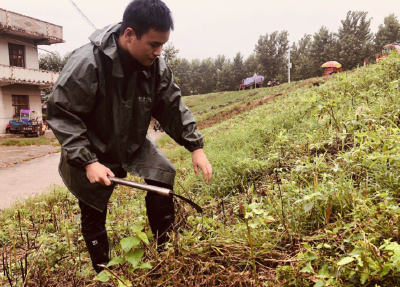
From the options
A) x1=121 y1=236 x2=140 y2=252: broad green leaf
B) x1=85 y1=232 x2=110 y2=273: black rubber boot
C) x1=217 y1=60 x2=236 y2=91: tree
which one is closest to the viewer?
x1=121 y1=236 x2=140 y2=252: broad green leaf

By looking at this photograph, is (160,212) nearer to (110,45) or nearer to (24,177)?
(110,45)

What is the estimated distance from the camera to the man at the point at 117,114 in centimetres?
179

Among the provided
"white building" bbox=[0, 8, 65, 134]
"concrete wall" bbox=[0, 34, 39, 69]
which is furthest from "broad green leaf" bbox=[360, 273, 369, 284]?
"concrete wall" bbox=[0, 34, 39, 69]

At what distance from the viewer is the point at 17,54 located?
17.6 metres

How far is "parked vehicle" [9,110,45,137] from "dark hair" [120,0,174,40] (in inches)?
601

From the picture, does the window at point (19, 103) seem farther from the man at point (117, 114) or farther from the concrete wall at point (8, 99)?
the man at point (117, 114)

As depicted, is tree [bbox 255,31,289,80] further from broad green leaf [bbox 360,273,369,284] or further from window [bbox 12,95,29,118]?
broad green leaf [bbox 360,273,369,284]

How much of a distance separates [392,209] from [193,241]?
47.6 inches

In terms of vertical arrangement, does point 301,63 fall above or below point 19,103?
Answer: above

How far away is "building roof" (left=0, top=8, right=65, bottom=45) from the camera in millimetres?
15805

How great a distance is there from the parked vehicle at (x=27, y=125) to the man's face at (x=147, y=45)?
15.2 m

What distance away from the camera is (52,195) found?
4.26 metres

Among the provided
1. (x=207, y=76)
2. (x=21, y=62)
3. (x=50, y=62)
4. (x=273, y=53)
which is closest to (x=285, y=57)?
(x=273, y=53)

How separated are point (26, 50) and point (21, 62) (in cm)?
79
